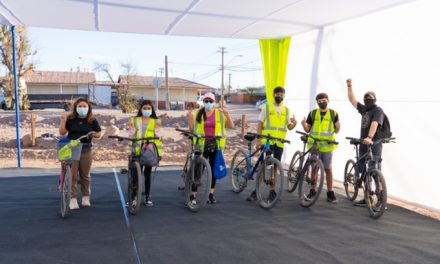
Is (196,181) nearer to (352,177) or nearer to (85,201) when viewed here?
(85,201)

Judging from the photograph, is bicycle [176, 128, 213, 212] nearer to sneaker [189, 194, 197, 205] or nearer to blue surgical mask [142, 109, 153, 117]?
sneaker [189, 194, 197, 205]

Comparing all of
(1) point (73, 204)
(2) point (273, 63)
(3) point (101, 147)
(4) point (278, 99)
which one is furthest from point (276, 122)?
(3) point (101, 147)

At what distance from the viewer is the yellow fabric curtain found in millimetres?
8336

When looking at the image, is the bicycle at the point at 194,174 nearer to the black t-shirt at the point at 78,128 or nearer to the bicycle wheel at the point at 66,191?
the black t-shirt at the point at 78,128

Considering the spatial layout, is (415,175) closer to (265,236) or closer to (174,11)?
(265,236)

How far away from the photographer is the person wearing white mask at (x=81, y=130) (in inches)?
189

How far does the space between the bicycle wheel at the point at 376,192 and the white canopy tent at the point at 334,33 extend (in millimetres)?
877

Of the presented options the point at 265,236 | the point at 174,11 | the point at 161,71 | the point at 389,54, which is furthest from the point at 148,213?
the point at 161,71

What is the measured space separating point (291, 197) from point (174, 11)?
3422mm

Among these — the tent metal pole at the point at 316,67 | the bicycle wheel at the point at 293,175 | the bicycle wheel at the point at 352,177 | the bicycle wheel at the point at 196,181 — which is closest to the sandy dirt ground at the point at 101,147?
the bicycle wheel at the point at 352,177

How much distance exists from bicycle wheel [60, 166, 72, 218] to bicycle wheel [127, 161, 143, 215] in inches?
27.7

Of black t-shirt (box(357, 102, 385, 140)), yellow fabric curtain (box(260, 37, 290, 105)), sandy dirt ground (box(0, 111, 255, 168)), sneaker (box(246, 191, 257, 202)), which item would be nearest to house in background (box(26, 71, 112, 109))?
sandy dirt ground (box(0, 111, 255, 168))

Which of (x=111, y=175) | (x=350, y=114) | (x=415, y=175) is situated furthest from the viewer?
(x=111, y=175)

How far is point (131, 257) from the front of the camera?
3426mm
